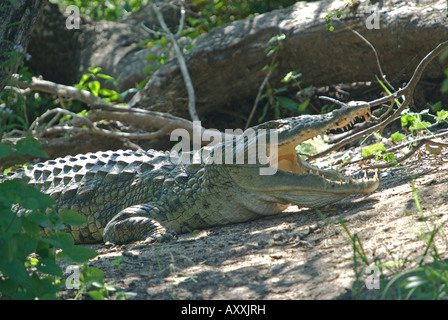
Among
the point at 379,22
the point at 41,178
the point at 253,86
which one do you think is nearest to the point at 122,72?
the point at 253,86

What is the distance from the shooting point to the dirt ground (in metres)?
2.83

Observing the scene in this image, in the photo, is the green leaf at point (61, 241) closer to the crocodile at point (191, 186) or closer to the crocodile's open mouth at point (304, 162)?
the crocodile at point (191, 186)

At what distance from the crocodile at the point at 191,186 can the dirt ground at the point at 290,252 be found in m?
0.18

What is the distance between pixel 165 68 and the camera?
7.88 metres

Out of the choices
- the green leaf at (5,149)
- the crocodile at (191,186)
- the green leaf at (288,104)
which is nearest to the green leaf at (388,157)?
the crocodile at (191,186)

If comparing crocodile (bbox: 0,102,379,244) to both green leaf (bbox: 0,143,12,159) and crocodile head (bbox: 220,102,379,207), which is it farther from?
green leaf (bbox: 0,143,12,159)

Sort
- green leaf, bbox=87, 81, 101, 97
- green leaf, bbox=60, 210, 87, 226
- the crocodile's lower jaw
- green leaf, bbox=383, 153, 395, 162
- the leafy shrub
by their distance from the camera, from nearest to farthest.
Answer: the leafy shrub, green leaf, bbox=60, 210, 87, 226, the crocodile's lower jaw, green leaf, bbox=383, 153, 395, 162, green leaf, bbox=87, 81, 101, 97

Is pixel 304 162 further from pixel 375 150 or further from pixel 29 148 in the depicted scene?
pixel 29 148

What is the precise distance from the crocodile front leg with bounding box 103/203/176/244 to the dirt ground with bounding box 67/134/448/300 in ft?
0.51

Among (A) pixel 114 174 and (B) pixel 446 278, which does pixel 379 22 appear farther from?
(B) pixel 446 278

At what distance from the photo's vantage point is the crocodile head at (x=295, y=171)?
4203mm

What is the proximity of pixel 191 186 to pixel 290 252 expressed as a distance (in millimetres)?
1707

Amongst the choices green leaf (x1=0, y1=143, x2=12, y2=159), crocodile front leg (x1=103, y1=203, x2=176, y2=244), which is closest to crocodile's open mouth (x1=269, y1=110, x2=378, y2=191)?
crocodile front leg (x1=103, y1=203, x2=176, y2=244)

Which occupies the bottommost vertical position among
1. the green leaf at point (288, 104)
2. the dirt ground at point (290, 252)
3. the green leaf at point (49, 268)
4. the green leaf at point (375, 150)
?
the dirt ground at point (290, 252)
